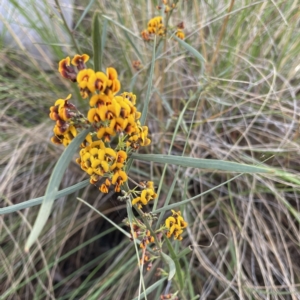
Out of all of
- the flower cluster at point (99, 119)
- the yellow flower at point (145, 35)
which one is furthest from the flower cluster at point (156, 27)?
the flower cluster at point (99, 119)

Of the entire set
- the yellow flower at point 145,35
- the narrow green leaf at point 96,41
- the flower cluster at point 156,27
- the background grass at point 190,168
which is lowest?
the background grass at point 190,168

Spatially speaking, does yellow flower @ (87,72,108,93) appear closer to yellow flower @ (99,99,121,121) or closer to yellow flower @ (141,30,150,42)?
yellow flower @ (99,99,121,121)

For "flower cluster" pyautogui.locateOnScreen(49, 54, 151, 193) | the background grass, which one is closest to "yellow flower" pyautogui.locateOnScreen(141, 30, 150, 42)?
the background grass

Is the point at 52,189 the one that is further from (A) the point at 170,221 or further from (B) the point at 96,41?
(A) the point at 170,221

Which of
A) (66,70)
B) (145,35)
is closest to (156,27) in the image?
(145,35)

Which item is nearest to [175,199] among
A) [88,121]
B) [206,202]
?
[206,202]

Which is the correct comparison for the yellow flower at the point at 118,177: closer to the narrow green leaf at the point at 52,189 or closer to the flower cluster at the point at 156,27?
the narrow green leaf at the point at 52,189
